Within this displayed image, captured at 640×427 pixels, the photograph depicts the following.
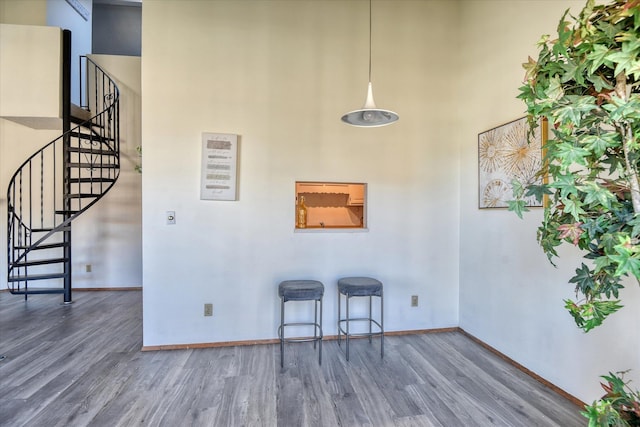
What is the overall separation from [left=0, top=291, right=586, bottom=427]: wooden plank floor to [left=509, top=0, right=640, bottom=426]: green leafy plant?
117 cm

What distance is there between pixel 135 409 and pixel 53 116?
4.18 meters

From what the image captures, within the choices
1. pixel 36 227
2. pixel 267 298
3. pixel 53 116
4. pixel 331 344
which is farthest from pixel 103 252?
pixel 331 344

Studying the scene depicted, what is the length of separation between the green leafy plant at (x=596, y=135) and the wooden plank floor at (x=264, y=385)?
1.17m

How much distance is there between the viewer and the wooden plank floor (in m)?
1.91

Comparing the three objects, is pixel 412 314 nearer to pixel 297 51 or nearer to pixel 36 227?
pixel 297 51

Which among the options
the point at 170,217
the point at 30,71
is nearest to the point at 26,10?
the point at 30,71

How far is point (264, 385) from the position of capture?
2273mm

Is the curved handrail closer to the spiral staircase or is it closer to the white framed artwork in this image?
the spiral staircase

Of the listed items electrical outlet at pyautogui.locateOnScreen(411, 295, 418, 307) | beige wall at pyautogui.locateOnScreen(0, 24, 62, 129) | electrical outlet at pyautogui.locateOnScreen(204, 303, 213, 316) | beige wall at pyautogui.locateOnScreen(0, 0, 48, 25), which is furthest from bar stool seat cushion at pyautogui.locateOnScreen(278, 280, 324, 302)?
beige wall at pyautogui.locateOnScreen(0, 0, 48, 25)

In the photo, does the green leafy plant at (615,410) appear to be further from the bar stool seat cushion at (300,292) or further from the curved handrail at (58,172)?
the curved handrail at (58,172)

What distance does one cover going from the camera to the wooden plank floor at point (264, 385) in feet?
6.28

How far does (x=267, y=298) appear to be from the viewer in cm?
298

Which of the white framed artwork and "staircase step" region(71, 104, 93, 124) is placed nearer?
the white framed artwork

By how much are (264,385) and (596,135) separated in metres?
2.43
